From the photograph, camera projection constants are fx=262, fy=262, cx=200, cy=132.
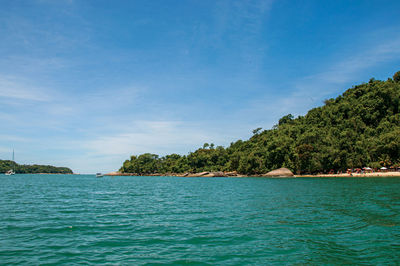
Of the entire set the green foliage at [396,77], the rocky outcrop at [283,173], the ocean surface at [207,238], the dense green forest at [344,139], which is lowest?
the rocky outcrop at [283,173]

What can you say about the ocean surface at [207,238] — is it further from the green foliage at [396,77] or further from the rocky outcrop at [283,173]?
the green foliage at [396,77]

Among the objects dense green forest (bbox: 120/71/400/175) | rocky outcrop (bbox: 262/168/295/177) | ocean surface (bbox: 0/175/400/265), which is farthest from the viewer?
rocky outcrop (bbox: 262/168/295/177)

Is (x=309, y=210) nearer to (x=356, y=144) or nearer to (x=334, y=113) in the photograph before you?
(x=356, y=144)

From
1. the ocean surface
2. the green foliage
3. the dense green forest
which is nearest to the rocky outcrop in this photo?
the dense green forest

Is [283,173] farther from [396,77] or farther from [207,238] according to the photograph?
[396,77]

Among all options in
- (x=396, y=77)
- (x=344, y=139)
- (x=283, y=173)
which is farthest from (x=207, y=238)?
(x=396, y=77)

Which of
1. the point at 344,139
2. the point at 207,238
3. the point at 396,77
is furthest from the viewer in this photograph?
the point at 396,77

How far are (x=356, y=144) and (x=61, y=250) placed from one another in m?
111

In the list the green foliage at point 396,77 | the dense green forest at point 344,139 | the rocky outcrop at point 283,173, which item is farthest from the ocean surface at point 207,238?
the green foliage at point 396,77

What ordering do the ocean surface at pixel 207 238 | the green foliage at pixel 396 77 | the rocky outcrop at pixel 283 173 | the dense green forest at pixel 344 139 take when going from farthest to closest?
the green foliage at pixel 396 77
the rocky outcrop at pixel 283 173
the dense green forest at pixel 344 139
the ocean surface at pixel 207 238

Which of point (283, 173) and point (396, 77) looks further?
point (396, 77)

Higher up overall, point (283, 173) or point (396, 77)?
point (396, 77)

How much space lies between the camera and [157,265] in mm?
9727

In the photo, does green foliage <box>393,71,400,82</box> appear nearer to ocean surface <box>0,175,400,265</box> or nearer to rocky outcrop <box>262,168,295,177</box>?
rocky outcrop <box>262,168,295,177</box>
